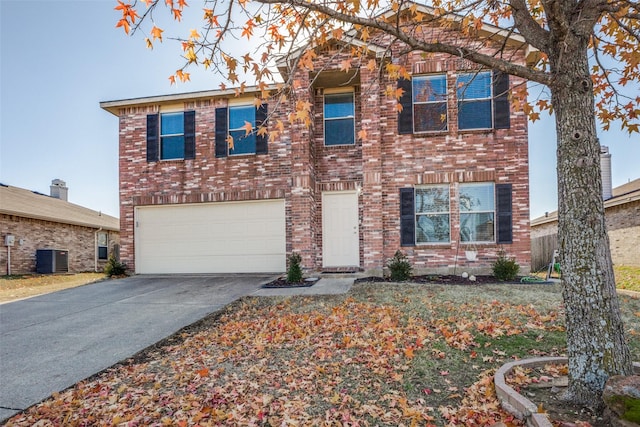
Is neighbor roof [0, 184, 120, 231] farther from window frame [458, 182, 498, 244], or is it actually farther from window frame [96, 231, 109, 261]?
window frame [458, 182, 498, 244]

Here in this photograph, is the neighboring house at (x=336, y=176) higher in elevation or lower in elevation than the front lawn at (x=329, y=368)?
higher

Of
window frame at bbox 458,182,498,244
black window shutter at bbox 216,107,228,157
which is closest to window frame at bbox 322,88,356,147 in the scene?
black window shutter at bbox 216,107,228,157

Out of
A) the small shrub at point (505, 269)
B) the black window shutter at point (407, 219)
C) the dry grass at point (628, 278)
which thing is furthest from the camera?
the black window shutter at point (407, 219)

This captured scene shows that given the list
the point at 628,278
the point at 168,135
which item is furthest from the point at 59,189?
the point at 628,278

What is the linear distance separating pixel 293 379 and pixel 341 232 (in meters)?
6.62

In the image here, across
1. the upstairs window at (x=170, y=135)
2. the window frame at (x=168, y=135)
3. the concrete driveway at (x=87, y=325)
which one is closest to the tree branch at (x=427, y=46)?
the concrete driveway at (x=87, y=325)

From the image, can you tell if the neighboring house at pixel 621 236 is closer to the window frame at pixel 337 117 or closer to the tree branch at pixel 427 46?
the window frame at pixel 337 117

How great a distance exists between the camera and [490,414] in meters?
2.80

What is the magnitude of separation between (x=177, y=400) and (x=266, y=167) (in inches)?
315

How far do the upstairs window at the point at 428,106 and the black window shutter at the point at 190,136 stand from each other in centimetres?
651

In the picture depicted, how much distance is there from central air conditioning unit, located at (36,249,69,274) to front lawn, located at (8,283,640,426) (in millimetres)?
12862

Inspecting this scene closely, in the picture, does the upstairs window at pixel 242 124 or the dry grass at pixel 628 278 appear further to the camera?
the upstairs window at pixel 242 124

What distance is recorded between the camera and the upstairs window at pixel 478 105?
9.43 metres

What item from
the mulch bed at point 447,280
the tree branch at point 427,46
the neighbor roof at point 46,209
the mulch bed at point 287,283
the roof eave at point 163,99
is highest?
the roof eave at point 163,99
